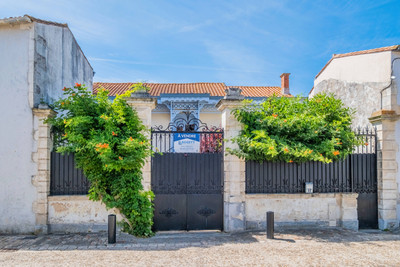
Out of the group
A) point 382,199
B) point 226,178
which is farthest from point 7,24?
point 382,199

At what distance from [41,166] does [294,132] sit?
19.5 ft

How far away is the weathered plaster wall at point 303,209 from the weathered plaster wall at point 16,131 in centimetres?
514

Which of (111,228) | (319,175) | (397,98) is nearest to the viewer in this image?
(111,228)

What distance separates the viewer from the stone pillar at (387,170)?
23.3ft

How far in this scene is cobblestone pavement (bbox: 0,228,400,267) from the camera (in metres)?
4.84

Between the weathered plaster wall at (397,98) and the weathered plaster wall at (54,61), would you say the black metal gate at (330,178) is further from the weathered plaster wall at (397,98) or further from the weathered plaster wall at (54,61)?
the weathered plaster wall at (54,61)

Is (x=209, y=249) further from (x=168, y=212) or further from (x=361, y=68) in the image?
(x=361, y=68)

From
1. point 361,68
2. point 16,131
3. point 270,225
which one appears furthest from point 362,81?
point 16,131

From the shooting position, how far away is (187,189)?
6781 mm

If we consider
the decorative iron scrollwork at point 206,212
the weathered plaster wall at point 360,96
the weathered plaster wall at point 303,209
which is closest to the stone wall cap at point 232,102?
the weathered plaster wall at point 303,209

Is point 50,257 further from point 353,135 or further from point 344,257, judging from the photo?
point 353,135

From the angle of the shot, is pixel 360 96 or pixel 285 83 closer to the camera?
pixel 360 96

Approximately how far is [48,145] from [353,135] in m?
7.27

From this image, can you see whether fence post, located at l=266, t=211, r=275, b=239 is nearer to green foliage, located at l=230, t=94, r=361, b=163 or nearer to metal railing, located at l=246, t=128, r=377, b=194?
metal railing, located at l=246, t=128, r=377, b=194
